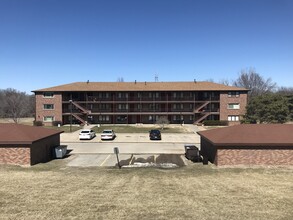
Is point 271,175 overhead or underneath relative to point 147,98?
underneath

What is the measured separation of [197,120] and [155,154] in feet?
119

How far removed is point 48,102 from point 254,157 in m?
51.0

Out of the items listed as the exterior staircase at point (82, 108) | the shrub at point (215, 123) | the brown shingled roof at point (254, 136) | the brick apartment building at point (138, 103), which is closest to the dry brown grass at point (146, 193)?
the brown shingled roof at point (254, 136)

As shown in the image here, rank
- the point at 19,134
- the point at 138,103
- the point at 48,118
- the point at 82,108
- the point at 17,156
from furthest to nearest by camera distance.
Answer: the point at 138,103 → the point at 82,108 → the point at 48,118 → the point at 19,134 → the point at 17,156

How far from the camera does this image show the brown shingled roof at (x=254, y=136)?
24.5 meters

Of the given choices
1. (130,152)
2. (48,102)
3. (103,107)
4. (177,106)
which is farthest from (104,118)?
(130,152)

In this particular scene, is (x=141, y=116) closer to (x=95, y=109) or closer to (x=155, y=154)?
(x=95, y=109)

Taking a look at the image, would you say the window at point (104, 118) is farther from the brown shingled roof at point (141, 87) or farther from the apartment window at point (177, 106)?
the apartment window at point (177, 106)

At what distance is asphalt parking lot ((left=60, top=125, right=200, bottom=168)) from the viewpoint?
27.4 m

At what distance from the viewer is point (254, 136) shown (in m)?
25.4

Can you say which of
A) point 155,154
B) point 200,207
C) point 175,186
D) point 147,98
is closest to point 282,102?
point 147,98

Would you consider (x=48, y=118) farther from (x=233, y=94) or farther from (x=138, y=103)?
(x=233, y=94)

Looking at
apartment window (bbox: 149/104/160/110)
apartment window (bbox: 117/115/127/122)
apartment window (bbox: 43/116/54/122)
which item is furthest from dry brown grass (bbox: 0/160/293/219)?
apartment window (bbox: 149/104/160/110)

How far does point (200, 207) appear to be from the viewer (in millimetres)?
13281
